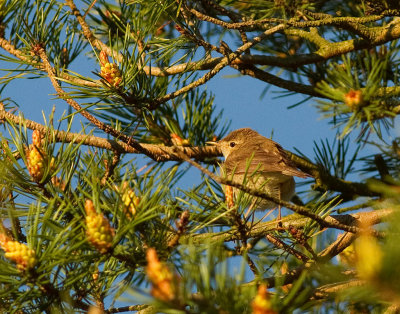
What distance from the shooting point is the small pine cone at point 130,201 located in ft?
6.22

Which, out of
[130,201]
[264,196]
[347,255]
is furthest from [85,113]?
[347,255]

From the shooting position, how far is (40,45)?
3.13 meters

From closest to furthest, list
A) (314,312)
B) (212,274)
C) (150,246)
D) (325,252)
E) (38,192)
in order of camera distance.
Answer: (212,274) < (314,312) < (150,246) < (38,192) < (325,252)

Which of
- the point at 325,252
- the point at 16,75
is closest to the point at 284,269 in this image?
the point at 325,252

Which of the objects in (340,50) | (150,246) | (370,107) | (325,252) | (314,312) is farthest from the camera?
(340,50)

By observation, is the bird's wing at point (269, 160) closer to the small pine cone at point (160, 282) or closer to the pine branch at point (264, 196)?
the pine branch at point (264, 196)

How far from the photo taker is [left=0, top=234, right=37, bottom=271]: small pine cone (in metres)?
1.72

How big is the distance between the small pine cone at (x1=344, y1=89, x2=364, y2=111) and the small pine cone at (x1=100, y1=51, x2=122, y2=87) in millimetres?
939

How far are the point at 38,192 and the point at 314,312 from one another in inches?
40.7

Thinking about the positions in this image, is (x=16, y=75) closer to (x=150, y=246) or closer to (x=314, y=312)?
(x=150, y=246)

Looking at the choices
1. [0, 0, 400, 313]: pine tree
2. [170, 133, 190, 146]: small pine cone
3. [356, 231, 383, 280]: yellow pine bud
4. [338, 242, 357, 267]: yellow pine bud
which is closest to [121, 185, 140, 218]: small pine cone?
[0, 0, 400, 313]: pine tree

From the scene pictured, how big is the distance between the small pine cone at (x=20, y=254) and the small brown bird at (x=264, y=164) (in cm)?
170

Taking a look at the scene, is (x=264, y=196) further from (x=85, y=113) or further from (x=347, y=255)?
(x=347, y=255)

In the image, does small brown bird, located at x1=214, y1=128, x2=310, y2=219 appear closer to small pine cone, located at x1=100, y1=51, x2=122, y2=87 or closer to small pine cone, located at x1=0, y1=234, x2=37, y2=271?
small pine cone, located at x1=100, y1=51, x2=122, y2=87
